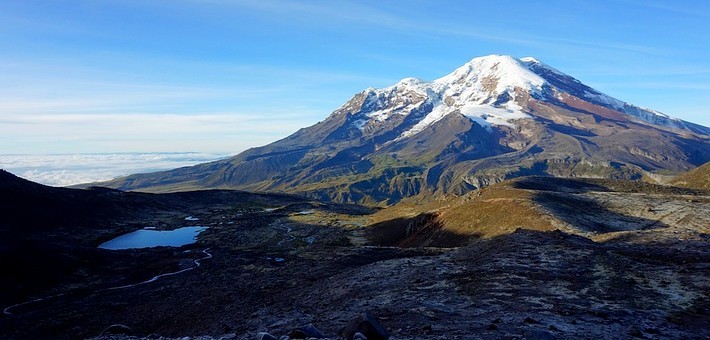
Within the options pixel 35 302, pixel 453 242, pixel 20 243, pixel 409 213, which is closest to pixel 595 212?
pixel 453 242

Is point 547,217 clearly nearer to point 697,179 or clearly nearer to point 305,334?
point 305,334

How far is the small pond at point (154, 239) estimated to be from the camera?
328ft

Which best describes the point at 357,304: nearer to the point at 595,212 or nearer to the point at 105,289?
the point at 105,289

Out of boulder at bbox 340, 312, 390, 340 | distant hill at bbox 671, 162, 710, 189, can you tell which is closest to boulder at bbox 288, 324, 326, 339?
boulder at bbox 340, 312, 390, 340

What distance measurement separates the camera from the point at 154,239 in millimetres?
109562

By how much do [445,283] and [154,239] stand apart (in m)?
95.9

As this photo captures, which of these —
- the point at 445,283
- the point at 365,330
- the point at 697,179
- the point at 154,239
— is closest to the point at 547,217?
the point at 445,283

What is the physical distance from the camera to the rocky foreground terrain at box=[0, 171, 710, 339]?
73.8ft

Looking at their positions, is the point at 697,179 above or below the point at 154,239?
above

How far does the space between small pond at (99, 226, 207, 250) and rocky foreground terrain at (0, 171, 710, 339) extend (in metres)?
22.4

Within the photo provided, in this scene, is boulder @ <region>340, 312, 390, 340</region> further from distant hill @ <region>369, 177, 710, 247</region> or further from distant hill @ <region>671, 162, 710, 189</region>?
distant hill @ <region>671, 162, 710, 189</region>

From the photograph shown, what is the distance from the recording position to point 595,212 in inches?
2778

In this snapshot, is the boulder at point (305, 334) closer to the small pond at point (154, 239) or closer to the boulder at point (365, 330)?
the boulder at point (365, 330)

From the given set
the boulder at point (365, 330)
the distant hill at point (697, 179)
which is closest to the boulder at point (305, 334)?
the boulder at point (365, 330)
